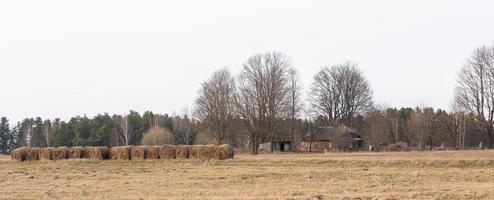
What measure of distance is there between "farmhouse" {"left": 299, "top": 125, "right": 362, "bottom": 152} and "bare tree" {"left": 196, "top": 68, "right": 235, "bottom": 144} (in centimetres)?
1201

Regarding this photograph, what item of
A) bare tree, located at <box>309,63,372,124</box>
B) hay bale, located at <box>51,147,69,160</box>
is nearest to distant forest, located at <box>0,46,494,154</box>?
bare tree, located at <box>309,63,372,124</box>

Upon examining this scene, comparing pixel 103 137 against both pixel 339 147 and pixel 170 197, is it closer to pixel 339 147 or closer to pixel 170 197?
pixel 339 147

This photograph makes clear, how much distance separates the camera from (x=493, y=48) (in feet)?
236

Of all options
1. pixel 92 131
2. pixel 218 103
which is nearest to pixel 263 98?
pixel 218 103

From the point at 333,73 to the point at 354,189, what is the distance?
64.9 metres

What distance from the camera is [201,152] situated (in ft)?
160

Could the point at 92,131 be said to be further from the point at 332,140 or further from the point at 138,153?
the point at 138,153

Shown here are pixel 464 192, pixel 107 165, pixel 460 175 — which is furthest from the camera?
pixel 107 165

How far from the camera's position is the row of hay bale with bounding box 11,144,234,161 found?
48.4m

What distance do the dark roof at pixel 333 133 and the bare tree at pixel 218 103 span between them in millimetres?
12561

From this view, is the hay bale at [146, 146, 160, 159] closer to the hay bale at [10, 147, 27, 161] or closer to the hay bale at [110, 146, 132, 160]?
the hay bale at [110, 146, 132, 160]

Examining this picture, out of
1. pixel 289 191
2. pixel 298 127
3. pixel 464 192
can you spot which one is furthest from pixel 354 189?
pixel 298 127

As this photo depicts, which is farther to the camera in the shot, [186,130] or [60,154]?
[186,130]

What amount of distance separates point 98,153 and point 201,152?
887 centimetres
